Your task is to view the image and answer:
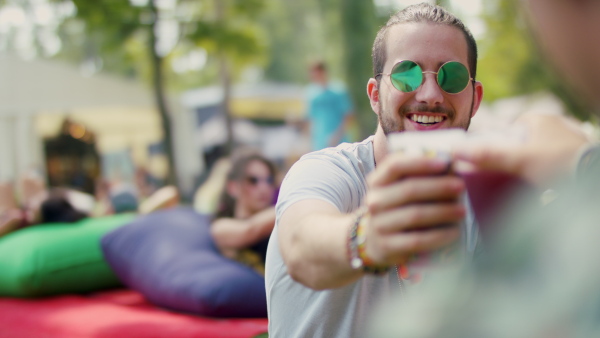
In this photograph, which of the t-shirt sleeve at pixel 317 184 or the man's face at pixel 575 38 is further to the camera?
the t-shirt sleeve at pixel 317 184

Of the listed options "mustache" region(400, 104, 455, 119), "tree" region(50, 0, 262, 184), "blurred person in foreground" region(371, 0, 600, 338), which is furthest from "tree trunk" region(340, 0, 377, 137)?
"blurred person in foreground" region(371, 0, 600, 338)

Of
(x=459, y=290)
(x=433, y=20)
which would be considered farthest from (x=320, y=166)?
(x=459, y=290)

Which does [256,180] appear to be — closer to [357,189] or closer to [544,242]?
[357,189]

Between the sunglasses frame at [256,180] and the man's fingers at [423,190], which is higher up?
the man's fingers at [423,190]

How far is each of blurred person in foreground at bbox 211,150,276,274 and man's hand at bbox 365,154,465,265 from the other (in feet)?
7.27

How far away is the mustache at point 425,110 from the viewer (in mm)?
1406

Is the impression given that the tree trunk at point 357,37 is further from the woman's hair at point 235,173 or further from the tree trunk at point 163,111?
the woman's hair at point 235,173

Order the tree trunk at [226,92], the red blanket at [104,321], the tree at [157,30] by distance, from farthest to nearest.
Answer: the tree trunk at [226,92], the tree at [157,30], the red blanket at [104,321]

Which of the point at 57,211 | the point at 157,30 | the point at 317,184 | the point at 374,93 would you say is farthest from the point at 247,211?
the point at 157,30

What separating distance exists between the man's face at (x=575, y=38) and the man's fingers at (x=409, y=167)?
151 mm

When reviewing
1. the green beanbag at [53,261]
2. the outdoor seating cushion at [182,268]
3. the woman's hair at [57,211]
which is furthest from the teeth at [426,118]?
the woman's hair at [57,211]

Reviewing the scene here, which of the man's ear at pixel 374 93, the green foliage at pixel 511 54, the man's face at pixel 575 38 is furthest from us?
the green foliage at pixel 511 54

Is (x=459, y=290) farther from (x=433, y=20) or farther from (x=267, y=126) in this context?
(x=267, y=126)

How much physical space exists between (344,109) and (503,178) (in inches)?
216
